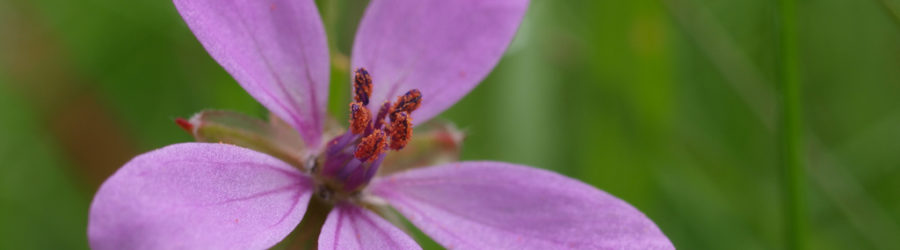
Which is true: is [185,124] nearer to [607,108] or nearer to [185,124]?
[185,124]

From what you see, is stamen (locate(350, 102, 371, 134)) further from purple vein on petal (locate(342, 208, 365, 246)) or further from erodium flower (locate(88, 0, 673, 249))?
purple vein on petal (locate(342, 208, 365, 246))

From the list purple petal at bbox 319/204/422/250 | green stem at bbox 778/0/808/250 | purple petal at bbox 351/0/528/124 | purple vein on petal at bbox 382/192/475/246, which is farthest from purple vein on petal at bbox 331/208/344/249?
green stem at bbox 778/0/808/250

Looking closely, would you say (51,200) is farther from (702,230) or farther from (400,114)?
(702,230)

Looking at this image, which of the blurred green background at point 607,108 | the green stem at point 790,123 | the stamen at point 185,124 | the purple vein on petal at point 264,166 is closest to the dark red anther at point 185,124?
the stamen at point 185,124

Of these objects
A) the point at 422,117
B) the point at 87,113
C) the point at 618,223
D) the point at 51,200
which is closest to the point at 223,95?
the point at 87,113

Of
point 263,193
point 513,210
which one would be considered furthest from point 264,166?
point 513,210

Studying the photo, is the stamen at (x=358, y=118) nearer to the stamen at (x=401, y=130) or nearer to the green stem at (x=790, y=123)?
the stamen at (x=401, y=130)
